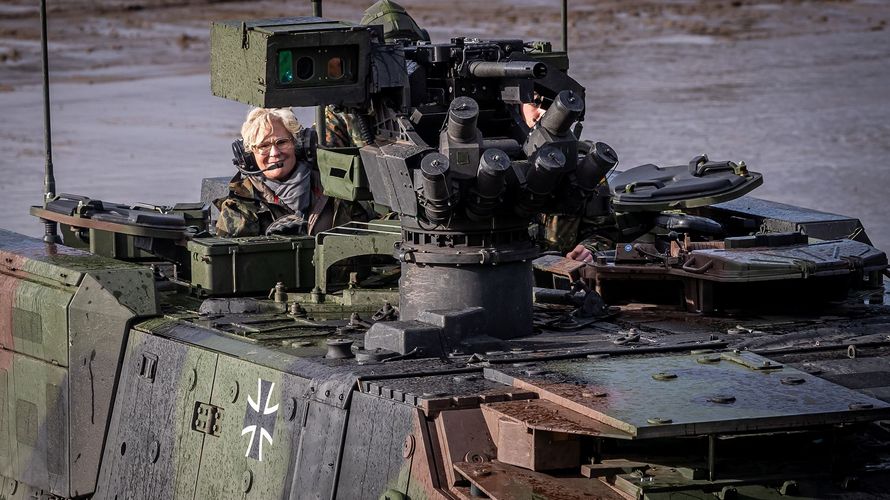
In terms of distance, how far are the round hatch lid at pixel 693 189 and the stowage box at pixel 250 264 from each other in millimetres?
2396

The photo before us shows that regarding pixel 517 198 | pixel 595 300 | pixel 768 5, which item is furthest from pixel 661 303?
pixel 768 5

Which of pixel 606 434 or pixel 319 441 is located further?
pixel 319 441

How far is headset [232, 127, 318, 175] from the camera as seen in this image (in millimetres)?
17375

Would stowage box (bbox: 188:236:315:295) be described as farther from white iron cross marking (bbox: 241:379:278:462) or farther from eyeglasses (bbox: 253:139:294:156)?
white iron cross marking (bbox: 241:379:278:462)

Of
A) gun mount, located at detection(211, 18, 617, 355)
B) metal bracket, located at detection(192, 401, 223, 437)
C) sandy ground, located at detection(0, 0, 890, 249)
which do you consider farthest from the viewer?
sandy ground, located at detection(0, 0, 890, 249)

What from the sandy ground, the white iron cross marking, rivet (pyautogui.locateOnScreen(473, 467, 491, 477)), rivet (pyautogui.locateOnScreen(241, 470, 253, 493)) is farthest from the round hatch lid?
the sandy ground

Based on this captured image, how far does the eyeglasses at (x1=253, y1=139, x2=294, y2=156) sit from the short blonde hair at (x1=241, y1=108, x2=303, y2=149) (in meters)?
0.04

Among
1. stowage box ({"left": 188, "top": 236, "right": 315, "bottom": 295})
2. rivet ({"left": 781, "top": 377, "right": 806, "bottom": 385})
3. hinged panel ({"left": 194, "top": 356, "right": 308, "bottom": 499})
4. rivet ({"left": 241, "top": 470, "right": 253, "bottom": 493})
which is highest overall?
stowage box ({"left": 188, "top": 236, "right": 315, "bottom": 295})

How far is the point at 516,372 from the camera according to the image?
44.8 feet

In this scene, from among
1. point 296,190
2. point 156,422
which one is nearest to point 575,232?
point 296,190

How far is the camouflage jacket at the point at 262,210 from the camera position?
674 inches

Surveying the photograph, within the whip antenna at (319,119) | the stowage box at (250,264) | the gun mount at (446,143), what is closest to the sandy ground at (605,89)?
the whip antenna at (319,119)

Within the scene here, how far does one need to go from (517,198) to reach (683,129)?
2017cm

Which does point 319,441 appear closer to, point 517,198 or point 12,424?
point 517,198
